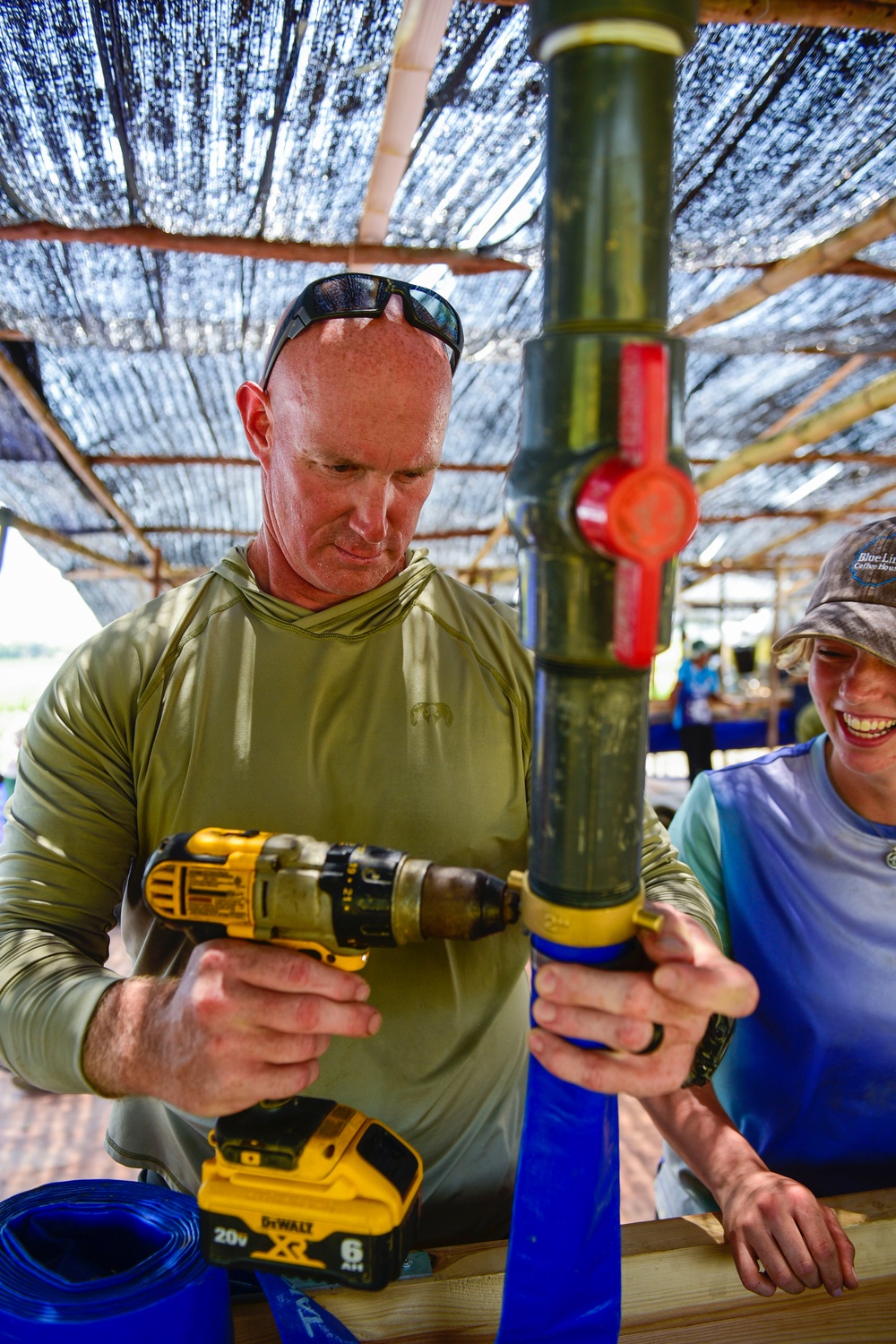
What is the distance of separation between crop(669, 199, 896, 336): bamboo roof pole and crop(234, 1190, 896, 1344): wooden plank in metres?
2.88

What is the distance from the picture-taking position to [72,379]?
5.06m

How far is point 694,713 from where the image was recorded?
367 inches

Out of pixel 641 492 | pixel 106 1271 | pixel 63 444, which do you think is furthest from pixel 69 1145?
pixel 641 492

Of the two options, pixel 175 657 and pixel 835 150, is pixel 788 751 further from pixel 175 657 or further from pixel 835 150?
pixel 835 150

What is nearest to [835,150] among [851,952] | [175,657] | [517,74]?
[517,74]

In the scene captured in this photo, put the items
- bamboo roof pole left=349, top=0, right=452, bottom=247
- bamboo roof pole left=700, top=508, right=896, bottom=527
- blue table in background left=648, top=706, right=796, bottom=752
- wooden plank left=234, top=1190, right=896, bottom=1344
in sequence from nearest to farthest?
wooden plank left=234, top=1190, right=896, bottom=1344 < bamboo roof pole left=349, top=0, right=452, bottom=247 < bamboo roof pole left=700, top=508, right=896, bottom=527 < blue table in background left=648, top=706, right=796, bottom=752

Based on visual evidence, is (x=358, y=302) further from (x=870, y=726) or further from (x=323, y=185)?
(x=323, y=185)

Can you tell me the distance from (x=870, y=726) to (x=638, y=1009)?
103cm

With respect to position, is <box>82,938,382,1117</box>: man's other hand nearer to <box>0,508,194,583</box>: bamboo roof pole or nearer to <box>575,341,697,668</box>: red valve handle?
<box>575,341,697,668</box>: red valve handle

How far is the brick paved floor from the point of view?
3457 millimetres

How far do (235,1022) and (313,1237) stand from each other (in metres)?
0.28

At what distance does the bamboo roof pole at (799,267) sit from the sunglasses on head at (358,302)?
205cm

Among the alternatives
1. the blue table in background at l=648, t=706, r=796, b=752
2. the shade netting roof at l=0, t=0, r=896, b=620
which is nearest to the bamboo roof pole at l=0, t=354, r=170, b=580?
the shade netting roof at l=0, t=0, r=896, b=620

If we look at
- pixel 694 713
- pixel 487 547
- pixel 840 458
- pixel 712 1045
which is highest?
pixel 840 458
